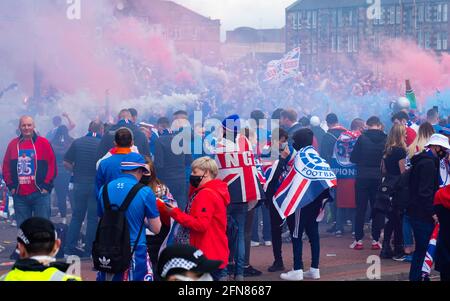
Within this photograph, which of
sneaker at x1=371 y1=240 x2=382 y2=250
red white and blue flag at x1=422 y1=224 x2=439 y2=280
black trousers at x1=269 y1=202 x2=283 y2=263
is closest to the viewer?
red white and blue flag at x1=422 y1=224 x2=439 y2=280

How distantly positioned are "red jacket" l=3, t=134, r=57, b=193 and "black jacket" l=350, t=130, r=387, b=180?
412 cm

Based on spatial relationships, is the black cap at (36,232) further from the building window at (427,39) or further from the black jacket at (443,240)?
the building window at (427,39)

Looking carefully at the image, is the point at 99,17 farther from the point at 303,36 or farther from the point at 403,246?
the point at 303,36

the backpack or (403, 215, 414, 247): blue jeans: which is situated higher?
the backpack

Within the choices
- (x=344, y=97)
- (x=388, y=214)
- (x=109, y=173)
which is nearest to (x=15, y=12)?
(x=344, y=97)

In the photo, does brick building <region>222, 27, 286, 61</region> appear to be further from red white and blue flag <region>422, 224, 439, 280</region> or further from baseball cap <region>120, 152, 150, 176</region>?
baseball cap <region>120, 152, 150, 176</region>

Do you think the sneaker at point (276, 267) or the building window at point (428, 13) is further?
the building window at point (428, 13)

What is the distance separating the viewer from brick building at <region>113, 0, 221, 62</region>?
40.4m

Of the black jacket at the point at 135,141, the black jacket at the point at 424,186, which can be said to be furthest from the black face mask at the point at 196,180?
the black jacket at the point at 135,141

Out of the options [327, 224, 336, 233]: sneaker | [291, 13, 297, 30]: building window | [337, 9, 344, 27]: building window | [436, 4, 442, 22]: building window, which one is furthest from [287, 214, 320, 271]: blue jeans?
[291, 13, 297, 30]: building window

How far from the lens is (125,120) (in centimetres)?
1287

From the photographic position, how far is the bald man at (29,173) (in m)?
11.3

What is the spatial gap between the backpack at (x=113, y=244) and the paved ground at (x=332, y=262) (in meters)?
3.20

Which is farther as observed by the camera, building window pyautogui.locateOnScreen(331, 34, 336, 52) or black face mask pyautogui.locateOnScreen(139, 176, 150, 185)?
building window pyautogui.locateOnScreen(331, 34, 336, 52)
